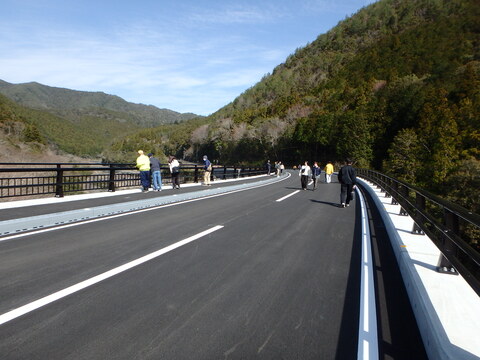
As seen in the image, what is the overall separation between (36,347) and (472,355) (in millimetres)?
3596

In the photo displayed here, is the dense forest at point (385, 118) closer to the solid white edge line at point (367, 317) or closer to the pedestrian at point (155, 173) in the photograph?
the pedestrian at point (155, 173)

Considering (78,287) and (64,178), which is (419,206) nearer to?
(78,287)

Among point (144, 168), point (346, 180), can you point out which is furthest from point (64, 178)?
point (346, 180)

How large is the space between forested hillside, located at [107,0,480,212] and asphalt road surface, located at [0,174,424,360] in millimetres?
46056

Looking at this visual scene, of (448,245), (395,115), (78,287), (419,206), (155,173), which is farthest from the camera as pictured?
(395,115)

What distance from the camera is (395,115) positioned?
80938mm

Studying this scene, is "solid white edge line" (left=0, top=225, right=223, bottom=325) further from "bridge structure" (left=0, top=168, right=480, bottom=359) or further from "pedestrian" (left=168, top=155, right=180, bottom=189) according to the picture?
"pedestrian" (left=168, top=155, right=180, bottom=189)

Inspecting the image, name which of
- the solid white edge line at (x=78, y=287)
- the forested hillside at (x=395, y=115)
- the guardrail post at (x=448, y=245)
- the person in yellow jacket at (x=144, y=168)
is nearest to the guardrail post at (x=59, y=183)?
the person in yellow jacket at (x=144, y=168)

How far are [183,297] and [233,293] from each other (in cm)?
63

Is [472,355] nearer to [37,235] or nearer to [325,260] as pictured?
[325,260]

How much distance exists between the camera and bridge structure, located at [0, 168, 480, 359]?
10.1ft

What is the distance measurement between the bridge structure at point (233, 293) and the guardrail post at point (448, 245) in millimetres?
21

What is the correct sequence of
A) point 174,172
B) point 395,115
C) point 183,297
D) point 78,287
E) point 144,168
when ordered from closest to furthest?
point 183,297
point 78,287
point 144,168
point 174,172
point 395,115

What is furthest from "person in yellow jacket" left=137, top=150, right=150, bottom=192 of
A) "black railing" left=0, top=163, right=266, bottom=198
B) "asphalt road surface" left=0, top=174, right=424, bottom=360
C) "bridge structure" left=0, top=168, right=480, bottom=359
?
→ "asphalt road surface" left=0, top=174, right=424, bottom=360
